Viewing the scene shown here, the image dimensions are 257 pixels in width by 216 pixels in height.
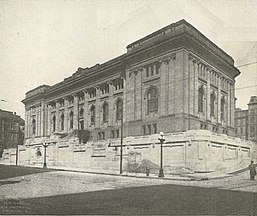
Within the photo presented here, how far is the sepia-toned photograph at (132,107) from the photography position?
376 inches

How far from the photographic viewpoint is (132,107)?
3091cm

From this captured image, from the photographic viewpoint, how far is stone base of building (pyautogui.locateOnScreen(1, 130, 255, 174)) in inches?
851

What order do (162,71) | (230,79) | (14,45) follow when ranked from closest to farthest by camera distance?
1. (14,45)
2. (162,71)
3. (230,79)

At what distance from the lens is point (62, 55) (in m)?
11.2

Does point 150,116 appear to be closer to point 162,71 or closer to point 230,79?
point 162,71

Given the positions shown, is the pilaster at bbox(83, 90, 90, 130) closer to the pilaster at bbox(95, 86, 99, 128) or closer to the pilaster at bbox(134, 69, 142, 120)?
the pilaster at bbox(95, 86, 99, 128)

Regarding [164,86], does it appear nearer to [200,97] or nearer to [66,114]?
[200,97]

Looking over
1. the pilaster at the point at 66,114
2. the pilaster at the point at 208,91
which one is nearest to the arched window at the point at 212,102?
the pilaster at the point at 208,91

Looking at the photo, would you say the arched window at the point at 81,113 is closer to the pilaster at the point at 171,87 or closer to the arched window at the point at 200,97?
the pilaster at the point at 171,87

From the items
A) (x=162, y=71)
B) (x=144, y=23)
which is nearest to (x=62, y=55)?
(x=144, y=23)

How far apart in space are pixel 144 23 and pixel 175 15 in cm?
110

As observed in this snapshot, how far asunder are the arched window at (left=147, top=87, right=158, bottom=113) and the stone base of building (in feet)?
13.6

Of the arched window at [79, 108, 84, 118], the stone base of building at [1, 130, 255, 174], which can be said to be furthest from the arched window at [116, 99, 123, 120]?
the arched window at [79, 108, 84, 118]

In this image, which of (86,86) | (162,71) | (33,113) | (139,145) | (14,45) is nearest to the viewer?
(14,45)
